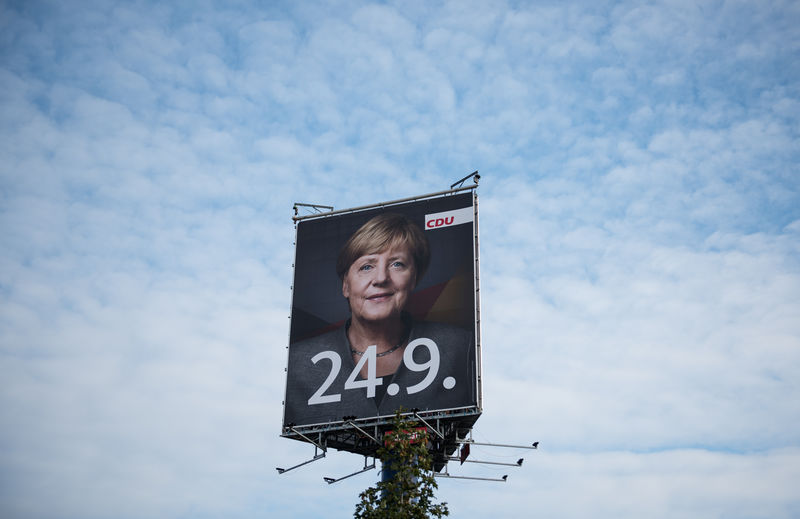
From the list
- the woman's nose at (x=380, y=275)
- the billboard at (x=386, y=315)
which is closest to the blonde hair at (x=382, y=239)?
the billboard at (x=386, y=315)

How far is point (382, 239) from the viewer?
3919 cm

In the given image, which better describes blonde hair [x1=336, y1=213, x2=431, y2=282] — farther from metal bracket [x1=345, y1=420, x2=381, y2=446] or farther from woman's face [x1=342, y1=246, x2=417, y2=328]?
metal bracket [x1=345, y1=420, x2=381, y2=446]

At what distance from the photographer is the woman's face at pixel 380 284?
3734cm

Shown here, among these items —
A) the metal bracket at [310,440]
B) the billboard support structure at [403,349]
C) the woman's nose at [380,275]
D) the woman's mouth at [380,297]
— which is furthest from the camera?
the woman's nose at [380,275]

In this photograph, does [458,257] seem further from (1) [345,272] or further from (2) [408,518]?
(2) [408,518]

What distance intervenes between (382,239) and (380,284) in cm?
243

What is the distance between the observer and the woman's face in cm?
3734

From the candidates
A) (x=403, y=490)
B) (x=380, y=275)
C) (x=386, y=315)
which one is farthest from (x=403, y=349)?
(x=403, y=490)

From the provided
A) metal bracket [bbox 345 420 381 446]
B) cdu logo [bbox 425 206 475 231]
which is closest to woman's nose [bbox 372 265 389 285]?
cdu logo [bbox 425 206 475 231]

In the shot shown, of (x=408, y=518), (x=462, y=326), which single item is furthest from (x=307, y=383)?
(x=408, y=518)

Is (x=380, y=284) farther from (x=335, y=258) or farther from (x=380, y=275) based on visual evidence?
(x=335, y=258)

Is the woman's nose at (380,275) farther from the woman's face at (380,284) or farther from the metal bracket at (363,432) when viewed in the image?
the metal bracket at (363,432)

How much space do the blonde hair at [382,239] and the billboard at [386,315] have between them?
0.18ft

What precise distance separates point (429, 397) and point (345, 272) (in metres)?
7.74
